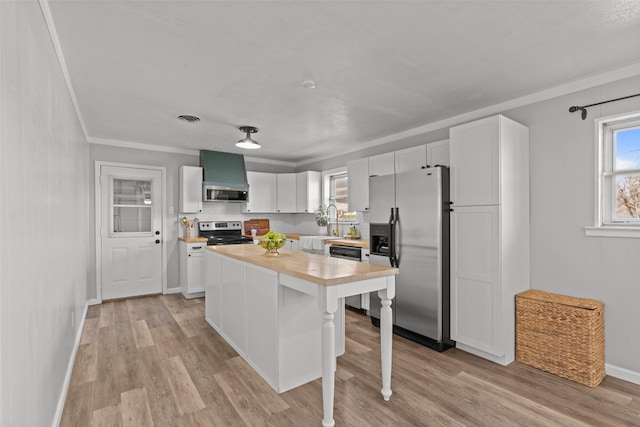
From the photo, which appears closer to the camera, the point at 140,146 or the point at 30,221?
the point at 30,221

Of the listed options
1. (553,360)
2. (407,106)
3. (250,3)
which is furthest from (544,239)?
(250,3)

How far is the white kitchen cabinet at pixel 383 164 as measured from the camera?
4340 millimetres

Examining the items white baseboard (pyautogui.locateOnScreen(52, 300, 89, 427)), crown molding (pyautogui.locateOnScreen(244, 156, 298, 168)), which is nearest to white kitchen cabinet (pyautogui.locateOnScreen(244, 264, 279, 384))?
white baseboard (pyautogui.locateOnScreen(52, 300, 89, 427))

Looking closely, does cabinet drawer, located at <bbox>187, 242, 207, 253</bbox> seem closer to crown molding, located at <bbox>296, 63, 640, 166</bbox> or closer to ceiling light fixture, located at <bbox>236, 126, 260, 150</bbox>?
ceiling light fixture, located at <bbox>236, 126, 260, 150</bbox>

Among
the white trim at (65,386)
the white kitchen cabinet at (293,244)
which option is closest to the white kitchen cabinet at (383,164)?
the white kitchen cabinet at (293,244)

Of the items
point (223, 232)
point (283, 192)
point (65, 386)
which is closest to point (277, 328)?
point (65, 386)

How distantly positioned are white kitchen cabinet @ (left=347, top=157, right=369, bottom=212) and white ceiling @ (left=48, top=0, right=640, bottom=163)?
97 centimetres

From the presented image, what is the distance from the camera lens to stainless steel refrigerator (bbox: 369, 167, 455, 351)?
3.29 meters

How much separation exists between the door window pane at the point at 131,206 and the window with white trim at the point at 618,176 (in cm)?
564

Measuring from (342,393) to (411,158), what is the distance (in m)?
2.76

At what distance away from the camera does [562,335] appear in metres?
2.70

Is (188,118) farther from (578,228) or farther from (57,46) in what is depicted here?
(578,228)

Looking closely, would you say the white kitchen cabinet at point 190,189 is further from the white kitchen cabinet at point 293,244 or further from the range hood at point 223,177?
the white kitchen cabinet at point 293,244

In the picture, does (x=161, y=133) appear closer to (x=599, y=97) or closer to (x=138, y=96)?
(x=138, y=96)
